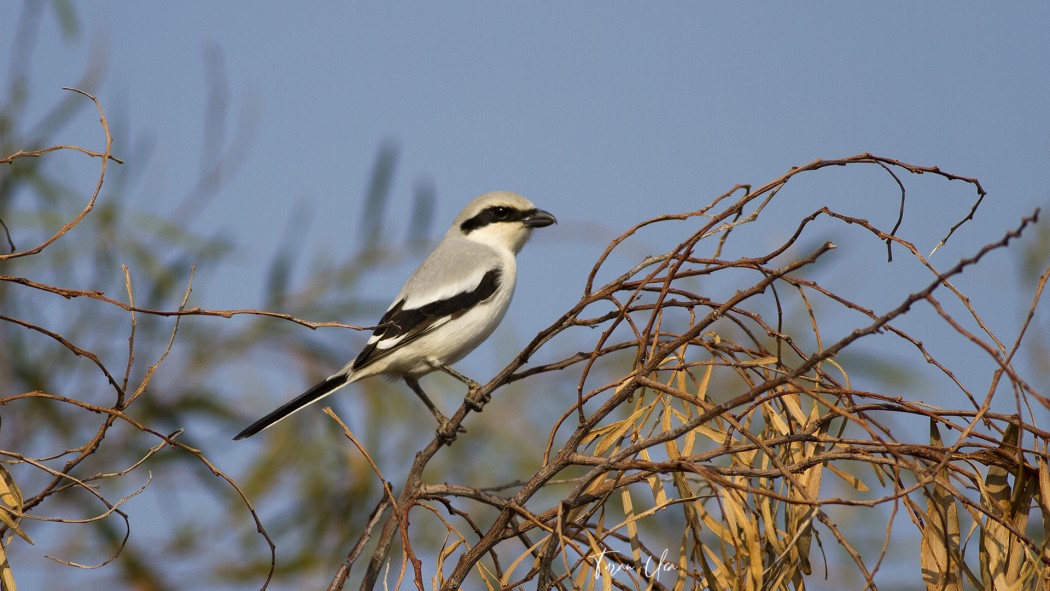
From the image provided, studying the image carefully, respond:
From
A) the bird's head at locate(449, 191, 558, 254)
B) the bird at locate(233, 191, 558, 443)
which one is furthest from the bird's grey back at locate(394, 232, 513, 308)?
the bird's head at locate(449, 191, 558, 254)

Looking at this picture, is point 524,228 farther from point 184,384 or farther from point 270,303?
point 184,384

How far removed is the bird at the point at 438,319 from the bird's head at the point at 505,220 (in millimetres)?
76

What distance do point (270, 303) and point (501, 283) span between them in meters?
1.31

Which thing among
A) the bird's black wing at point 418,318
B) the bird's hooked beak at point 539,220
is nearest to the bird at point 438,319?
the bird's black wing at point 418,318

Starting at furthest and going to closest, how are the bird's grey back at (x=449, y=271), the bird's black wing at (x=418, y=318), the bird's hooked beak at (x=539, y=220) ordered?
1. the bird's hooked beak at (x=539, y=220)
2. the bird's grey back at (x=449, y=271)
3. the bird's black wing at (x=418, y=318)

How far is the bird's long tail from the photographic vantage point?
3.11m

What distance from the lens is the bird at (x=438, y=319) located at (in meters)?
3.57

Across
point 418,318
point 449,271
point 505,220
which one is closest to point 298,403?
point 418,318

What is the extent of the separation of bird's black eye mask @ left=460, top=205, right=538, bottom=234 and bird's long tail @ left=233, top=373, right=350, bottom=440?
113cm

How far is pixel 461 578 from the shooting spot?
158 centimetres

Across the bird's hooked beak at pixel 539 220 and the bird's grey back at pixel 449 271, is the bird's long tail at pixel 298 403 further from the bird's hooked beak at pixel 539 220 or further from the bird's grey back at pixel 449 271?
the bird's hooked beak at pixel 539 220

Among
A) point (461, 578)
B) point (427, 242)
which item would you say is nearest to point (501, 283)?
point (427, 242)

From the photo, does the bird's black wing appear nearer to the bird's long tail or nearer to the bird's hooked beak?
the bird's long tail

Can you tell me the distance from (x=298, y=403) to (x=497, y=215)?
1.41m
